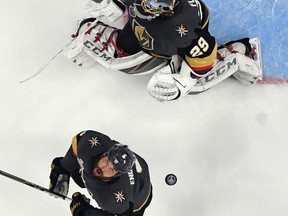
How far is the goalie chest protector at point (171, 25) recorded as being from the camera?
2.77m

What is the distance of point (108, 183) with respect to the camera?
2816 millimetres

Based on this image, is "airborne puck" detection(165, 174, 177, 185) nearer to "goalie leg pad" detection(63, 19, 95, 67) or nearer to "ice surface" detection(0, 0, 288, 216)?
"ice surface" detection(0, 0, 288, 216)

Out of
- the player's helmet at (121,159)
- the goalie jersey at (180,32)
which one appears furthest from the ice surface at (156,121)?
the player's helmet at (121,159)

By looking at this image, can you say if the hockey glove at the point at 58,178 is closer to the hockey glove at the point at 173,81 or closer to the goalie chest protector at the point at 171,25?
the hockey glove at the point at 173,81

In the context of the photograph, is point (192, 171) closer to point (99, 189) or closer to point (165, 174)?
point (165, 174)

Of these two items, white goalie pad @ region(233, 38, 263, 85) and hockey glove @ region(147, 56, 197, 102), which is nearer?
hockey glove @ region(147, 56, 197, 102)

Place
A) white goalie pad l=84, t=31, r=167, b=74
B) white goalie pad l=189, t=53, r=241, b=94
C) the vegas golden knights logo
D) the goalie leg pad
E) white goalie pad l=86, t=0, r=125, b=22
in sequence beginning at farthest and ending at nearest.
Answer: the goalie leg pad, white goalie pad l=189, t=53, r=241, b=94, white goalie pad l=84, t=31, r=167, b=74, white goalie pad l=86, t=0, r=125, b=22, the vegas golden knights logo

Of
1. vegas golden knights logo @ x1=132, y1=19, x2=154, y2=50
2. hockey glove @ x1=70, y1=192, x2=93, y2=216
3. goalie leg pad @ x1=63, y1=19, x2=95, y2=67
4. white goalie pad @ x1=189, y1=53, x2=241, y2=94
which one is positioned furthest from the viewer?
goalie leg pad @ x1=63, y1=19, x2=95, y2=67

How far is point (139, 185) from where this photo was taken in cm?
293

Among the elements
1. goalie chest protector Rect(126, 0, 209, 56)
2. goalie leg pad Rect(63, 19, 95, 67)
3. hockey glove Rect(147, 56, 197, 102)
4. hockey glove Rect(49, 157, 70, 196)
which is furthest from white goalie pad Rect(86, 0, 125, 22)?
hockey glove Rect(49, 157, 70, 196)

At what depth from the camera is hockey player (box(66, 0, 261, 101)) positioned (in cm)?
279

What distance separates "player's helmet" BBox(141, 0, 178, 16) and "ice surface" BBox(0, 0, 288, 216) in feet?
3.76

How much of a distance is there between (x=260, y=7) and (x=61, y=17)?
59.8 inches

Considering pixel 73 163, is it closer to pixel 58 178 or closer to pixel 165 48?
pixel 58 178
